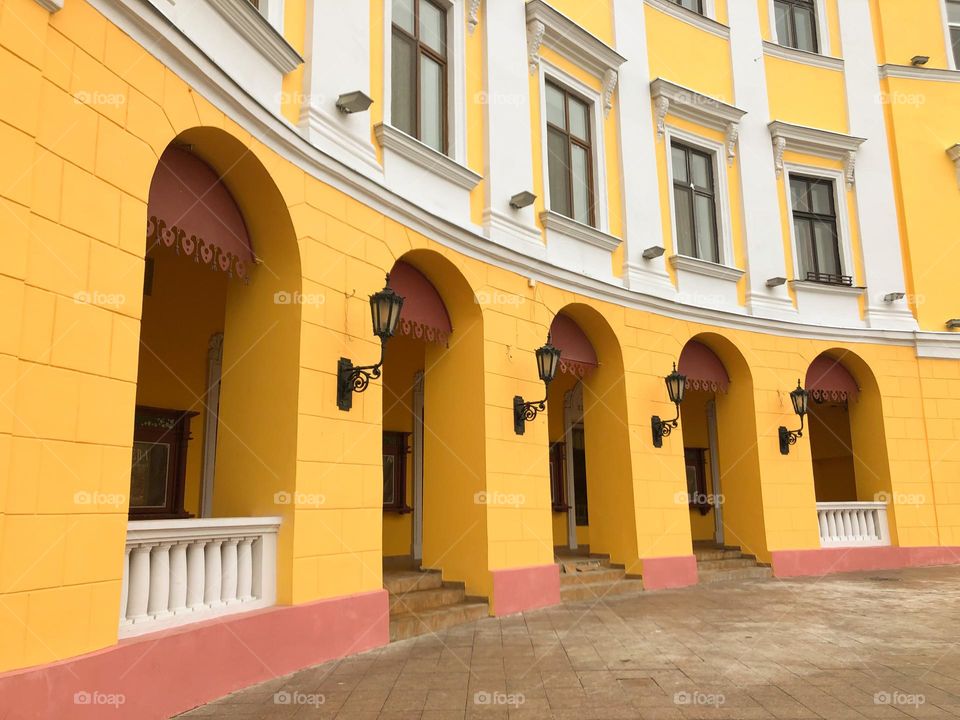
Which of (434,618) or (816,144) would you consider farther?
(816,144)

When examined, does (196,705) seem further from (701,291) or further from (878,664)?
(701,291)

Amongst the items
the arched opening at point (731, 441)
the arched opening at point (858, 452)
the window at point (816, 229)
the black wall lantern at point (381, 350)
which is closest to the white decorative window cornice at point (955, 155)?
the window at point (816, 229)

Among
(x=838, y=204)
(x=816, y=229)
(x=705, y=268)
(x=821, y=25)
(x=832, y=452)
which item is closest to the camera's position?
(x=705, y=268)

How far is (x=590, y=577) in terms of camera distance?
10.4 m

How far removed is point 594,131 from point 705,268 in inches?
116

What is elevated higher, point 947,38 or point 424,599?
point 947,38

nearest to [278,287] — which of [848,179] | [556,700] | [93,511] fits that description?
[93,511]

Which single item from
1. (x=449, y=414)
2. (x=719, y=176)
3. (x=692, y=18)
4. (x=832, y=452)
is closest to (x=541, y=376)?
(x=449, y=414)

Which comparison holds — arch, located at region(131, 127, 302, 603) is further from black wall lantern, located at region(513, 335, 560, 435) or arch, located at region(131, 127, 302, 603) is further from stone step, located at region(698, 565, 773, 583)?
stone step, located at region(698, 565, 773, 583)

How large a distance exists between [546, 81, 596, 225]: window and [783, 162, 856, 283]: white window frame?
4.73 m

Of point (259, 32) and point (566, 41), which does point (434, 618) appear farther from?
point (566, 41)

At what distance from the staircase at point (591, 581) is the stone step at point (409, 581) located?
1.91m

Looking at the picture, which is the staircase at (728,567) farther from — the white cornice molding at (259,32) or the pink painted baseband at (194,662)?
the white cornice molding at (259,32)

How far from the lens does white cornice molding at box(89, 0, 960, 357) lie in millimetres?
5316
